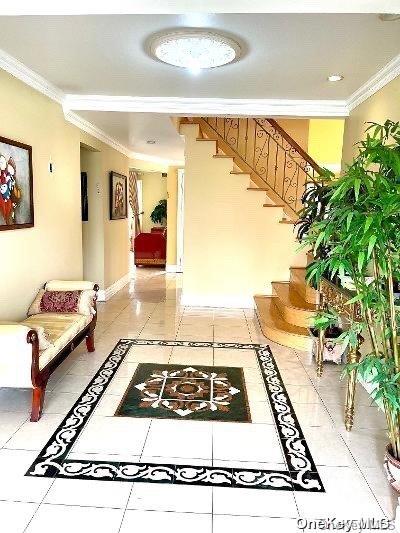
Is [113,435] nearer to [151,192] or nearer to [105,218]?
[105,218]

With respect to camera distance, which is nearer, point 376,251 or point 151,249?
point 376,251

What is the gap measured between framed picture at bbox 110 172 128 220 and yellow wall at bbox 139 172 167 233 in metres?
5.14

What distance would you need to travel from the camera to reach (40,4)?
67.9 inches

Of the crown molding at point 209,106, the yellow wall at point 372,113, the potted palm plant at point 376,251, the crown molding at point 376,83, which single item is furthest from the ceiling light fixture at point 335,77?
the potted palm plant at point 376,251

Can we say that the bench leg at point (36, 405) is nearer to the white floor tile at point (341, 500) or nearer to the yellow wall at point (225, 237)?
the white floor tile at point (341, 500)

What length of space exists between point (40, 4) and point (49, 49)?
1.56 m

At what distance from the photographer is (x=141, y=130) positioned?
589cm

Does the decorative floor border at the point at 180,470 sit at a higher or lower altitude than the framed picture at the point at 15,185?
lower

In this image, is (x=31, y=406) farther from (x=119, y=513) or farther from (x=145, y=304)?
(x=145, y=304)

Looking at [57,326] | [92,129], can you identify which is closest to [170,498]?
[57,326]

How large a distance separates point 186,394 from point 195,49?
8.84ft

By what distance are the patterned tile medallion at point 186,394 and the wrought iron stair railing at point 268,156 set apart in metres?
3.99

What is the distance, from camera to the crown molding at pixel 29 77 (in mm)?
3282

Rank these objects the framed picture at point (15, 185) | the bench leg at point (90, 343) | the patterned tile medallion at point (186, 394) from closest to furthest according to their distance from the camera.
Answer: the patterned tile medallion at point (186, 394) < the framed picture at point (15, 185) < the bench leg at point (90, 343)
